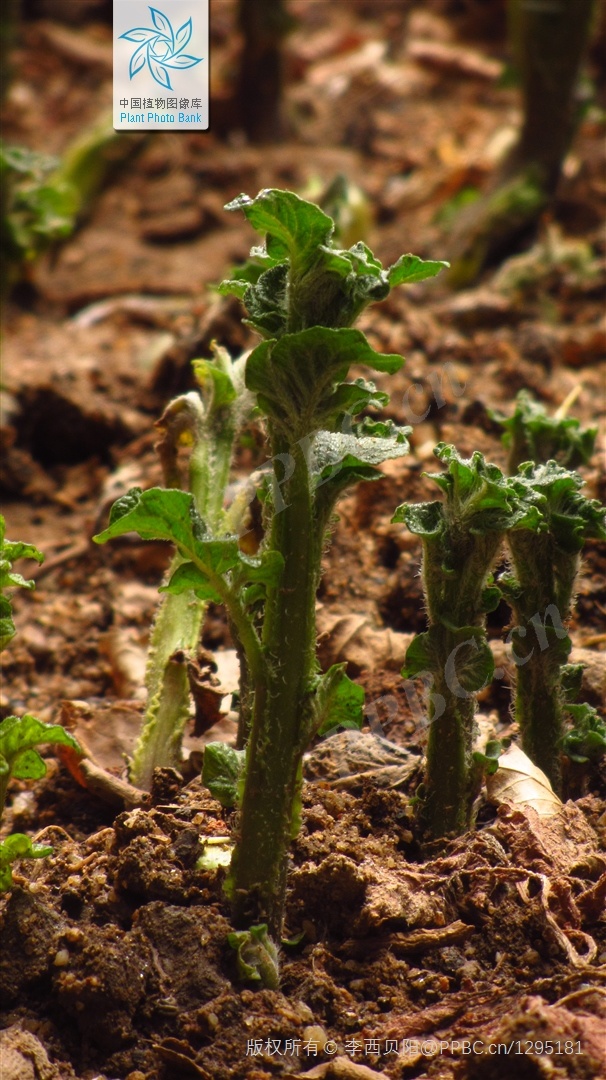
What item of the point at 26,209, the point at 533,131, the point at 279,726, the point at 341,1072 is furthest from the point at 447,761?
the point at 533,131

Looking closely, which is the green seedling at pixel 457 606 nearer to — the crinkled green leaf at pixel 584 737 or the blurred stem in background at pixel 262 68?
the crinkled green leaf at pixel 584 737

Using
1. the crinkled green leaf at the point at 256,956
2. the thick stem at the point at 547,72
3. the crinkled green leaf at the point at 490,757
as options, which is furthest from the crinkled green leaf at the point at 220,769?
the thick stem at the point at 547,72

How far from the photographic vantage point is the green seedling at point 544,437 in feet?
8.50

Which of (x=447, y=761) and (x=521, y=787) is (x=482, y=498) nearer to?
(x=447, y=761)

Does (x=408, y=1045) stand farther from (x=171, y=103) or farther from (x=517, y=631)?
(x=171, y=103)

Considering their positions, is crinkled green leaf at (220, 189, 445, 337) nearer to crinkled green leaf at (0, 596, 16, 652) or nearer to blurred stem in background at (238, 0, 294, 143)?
crinkled green leaf at (0, 596, 16, 652)

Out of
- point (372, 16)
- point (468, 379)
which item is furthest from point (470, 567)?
point (372, 16)

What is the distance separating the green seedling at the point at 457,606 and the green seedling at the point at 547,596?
3.6 inches

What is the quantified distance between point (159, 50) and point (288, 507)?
2.30m

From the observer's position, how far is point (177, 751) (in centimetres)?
221

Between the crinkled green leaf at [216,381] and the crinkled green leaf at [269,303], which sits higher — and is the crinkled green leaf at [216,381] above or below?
above

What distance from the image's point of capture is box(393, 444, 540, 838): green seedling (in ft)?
5.83

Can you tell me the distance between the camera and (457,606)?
6.15 feet

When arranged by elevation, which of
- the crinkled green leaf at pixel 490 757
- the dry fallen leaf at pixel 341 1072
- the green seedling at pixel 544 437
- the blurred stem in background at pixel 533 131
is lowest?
the dry fallen leaf at pixel 341 1072
